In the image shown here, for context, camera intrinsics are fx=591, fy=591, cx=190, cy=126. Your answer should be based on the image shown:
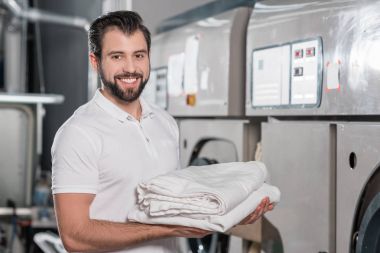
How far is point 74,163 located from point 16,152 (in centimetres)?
255

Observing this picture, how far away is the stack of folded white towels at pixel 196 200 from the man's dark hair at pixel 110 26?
0.35 meters

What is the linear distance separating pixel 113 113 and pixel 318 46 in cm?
59

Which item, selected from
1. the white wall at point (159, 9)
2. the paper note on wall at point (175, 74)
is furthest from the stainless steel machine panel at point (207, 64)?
the white wall at point (159, 9)

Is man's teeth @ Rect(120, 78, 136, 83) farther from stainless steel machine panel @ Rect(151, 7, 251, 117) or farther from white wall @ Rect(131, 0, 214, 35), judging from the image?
white wall @ Rect(131, 0, 214, 35)

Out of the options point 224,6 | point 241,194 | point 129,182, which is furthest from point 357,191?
point 224,6

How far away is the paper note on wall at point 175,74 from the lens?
2.55m

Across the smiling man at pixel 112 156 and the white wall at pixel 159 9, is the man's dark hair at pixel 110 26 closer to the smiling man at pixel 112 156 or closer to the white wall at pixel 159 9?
the smiling man at pixel 112 156

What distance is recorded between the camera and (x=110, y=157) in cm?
140

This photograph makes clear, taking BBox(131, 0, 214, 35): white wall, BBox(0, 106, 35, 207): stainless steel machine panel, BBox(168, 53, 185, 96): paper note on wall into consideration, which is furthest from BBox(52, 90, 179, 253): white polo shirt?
BBox(0, 106, 35, 207): stainless steel machine panel

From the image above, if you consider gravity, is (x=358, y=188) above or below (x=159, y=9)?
below

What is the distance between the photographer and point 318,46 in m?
1.62

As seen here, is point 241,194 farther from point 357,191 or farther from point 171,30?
point 171,30

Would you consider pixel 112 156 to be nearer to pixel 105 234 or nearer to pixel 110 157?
pixel 110 157

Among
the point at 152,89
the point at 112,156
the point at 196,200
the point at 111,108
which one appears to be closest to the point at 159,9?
the point at 152,89
